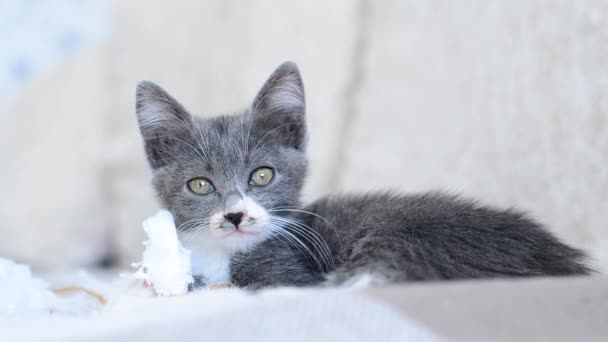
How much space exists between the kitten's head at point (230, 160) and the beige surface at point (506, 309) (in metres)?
0.52

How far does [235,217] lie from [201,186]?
0.47 ft

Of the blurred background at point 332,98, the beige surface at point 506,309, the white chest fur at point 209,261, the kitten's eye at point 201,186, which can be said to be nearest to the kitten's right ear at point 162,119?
the kitten's eye at point 201,186

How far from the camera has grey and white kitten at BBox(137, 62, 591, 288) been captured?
117cm

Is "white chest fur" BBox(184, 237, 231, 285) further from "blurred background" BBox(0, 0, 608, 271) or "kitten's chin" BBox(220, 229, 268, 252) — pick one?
"blurred background" BBox(0, 0, 608, 271)

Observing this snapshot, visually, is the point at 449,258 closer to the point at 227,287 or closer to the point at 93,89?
the point at 227,287

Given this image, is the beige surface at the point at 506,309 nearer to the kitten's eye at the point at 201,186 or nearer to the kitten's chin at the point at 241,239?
the kitten's chin at the point at 241,239

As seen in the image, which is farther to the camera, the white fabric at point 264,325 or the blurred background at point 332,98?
the blurred background at point 332,98

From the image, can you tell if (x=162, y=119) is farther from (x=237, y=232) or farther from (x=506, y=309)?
(x=506, y=309)

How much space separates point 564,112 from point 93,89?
1788 mm

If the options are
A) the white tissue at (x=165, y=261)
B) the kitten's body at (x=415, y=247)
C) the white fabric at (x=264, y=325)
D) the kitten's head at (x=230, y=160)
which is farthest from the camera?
the kitten's head at (x=230, y=160)

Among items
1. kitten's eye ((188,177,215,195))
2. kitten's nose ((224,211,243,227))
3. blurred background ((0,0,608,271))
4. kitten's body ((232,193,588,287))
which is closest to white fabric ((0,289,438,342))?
kitten's body ((232,193,588,287))

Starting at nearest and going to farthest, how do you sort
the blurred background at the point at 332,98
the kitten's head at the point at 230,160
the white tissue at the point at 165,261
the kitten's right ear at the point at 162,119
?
the white tissue at the point at 165,261, the kitten's head at the point at 230,160, the kitten's right ear at the point at 162,119, the blurred background at the point at 332,98

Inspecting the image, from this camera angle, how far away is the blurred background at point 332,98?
1.91 meters

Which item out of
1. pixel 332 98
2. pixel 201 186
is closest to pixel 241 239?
pixel 201 186
